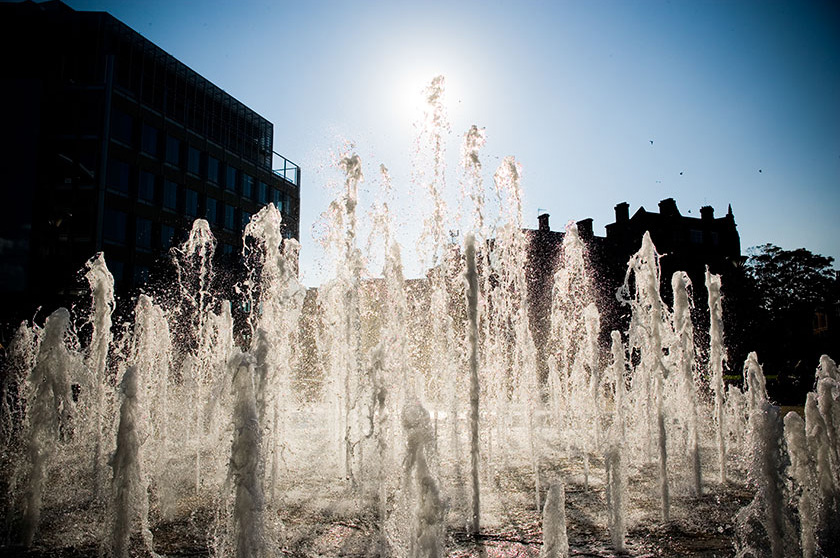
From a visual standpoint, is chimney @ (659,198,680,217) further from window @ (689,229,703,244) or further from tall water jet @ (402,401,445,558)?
tall water jet @ (402,401,445,558)

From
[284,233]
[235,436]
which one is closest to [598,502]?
[235,436]

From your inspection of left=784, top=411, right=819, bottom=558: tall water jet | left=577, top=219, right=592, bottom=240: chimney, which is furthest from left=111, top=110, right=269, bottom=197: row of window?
left=784, top=411, right=819, bottom=558: tall water jet

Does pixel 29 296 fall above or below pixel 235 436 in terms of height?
above

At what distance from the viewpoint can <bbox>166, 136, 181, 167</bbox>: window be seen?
34.8 metres

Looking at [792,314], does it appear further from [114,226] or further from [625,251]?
[114,226]

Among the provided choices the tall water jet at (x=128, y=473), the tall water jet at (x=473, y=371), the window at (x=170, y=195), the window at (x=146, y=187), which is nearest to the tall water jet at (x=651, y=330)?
the tall water jet at (x=473, y=371)

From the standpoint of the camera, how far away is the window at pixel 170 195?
34281mm

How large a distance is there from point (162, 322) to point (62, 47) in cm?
2985

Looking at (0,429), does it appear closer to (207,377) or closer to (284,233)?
(207,377)

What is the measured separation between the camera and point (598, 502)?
591 cm

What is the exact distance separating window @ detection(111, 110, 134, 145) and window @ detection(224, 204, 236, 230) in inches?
355

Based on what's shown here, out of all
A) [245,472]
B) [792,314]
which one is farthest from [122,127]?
[792,314]

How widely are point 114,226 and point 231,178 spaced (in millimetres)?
11494

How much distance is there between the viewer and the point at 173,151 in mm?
35312
